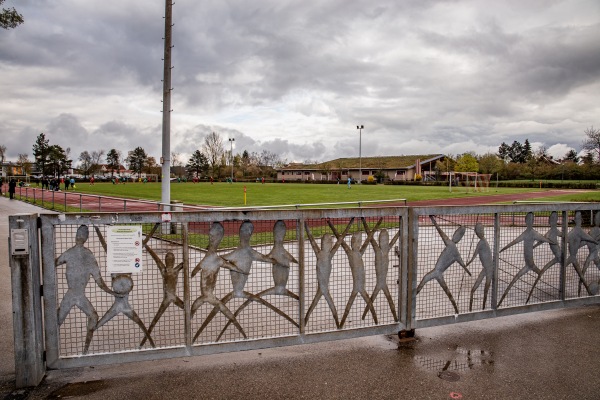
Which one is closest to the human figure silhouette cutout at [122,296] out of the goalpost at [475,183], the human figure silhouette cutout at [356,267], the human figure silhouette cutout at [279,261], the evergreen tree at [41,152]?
the human figure silhouette cutout at [279,261]

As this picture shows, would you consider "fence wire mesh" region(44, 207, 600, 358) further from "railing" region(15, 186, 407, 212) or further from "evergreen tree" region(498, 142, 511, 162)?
"evergreen tree" region(498, 142, 511, 162)

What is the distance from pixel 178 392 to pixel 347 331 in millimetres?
1815

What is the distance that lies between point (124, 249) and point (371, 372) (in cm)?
259

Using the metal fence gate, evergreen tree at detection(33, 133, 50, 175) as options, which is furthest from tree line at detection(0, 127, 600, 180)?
the metal fence gate

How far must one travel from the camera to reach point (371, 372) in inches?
163

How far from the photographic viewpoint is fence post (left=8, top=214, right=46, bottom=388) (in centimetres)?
377

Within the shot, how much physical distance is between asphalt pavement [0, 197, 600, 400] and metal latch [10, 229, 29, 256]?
117cm

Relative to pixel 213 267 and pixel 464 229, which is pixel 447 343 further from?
pixel 213 267

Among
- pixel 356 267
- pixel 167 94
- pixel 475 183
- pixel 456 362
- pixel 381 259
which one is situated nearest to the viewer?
pixel 456 362

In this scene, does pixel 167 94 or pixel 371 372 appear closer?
pixel 371 372

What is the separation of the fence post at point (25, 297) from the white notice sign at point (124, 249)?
0.60m

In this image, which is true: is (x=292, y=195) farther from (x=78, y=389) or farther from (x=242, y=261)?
(x=78, y=389)

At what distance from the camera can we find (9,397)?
3.60 m

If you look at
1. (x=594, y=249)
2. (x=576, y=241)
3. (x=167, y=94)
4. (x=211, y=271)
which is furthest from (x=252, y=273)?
(x=167, y=94)
